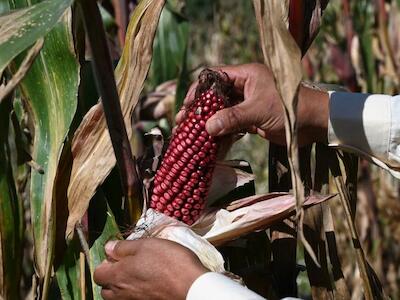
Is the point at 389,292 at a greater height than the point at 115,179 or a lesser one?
lesser

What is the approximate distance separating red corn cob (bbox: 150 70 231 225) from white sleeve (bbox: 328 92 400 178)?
0.21 metres

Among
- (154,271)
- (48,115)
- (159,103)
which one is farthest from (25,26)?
(159,103)

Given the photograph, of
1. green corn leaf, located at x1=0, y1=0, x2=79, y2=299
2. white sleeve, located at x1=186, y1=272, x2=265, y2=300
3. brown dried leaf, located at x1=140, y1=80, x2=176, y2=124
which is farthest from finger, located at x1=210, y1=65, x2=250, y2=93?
brown dried leaf, located at x1=140, y1=80, x2=176, y2=124

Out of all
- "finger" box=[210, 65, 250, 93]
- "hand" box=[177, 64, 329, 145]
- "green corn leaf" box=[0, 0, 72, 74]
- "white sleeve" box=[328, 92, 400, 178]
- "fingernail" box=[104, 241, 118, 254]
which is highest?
"green corn leaf" box=[0, 0, 72, 74]

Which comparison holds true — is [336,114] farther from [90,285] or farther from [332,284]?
[90,285]

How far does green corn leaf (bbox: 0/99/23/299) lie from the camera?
121 cm

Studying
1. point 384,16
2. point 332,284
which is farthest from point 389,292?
point 332,284

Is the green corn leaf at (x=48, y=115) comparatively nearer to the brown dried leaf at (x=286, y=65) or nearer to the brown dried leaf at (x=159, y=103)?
the brown dried leaf at (x=286, y=65)

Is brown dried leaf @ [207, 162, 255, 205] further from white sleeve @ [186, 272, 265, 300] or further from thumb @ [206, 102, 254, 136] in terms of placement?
white sleeve @ [186, 272, 265, 300]

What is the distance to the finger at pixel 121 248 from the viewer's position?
3.46 ft

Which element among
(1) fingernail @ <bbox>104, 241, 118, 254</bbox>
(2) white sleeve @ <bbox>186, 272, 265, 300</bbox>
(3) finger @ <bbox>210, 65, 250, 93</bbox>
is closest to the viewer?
(2) white sleeve @ <bbox>186, 272, 265, 300</bbox>

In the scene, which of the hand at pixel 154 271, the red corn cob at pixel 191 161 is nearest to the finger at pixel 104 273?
the hand at pixel 154 271

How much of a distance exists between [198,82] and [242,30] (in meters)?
3.90

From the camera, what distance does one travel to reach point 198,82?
1.16m
